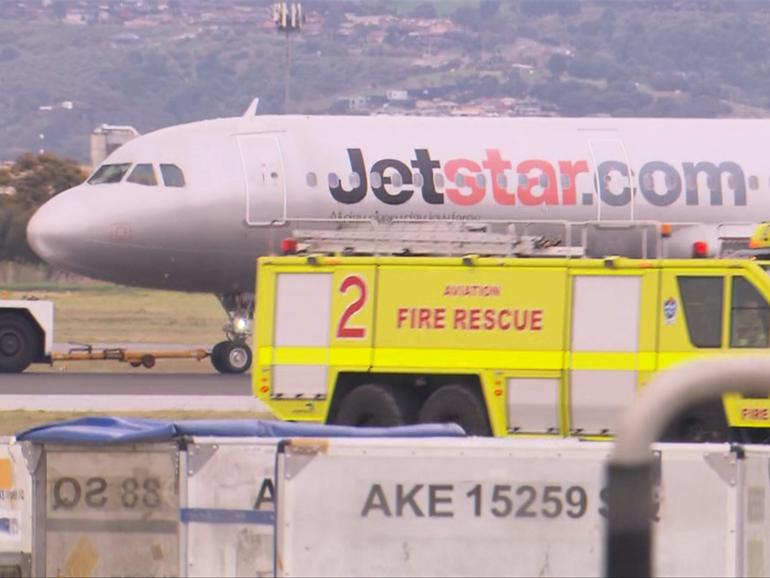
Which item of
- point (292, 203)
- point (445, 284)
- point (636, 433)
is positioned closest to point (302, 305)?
point (445, 284)

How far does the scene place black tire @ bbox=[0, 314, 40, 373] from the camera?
30172 mm

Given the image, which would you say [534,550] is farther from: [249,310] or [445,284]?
[249,310]

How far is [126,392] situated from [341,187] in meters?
5.00

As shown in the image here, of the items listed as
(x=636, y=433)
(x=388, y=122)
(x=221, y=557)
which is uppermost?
(x=388, y=122)

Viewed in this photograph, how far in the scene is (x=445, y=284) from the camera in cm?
1814

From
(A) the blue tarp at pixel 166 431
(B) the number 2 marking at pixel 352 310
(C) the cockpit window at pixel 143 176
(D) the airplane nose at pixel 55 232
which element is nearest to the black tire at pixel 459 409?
(B) the number 2 marking at pixel 352 310

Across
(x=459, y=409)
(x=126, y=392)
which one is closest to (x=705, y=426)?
(x=459, y=409)

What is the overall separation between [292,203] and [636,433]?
25011mm

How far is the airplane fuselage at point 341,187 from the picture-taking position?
1171 inches

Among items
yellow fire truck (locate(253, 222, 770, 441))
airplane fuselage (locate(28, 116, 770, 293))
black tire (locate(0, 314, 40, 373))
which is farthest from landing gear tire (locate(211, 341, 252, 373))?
yellow fire truck (locate(253, 222, 770, 441))

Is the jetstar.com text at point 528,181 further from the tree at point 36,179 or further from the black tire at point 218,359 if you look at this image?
the tree at point 36,179

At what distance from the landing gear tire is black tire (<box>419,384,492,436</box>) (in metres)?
13.3

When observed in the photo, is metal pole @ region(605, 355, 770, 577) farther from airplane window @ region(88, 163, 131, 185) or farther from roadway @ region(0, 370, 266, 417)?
airplane window @ region(88, 163, 131, 185)

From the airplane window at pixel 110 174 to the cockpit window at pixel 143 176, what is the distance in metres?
0.19
